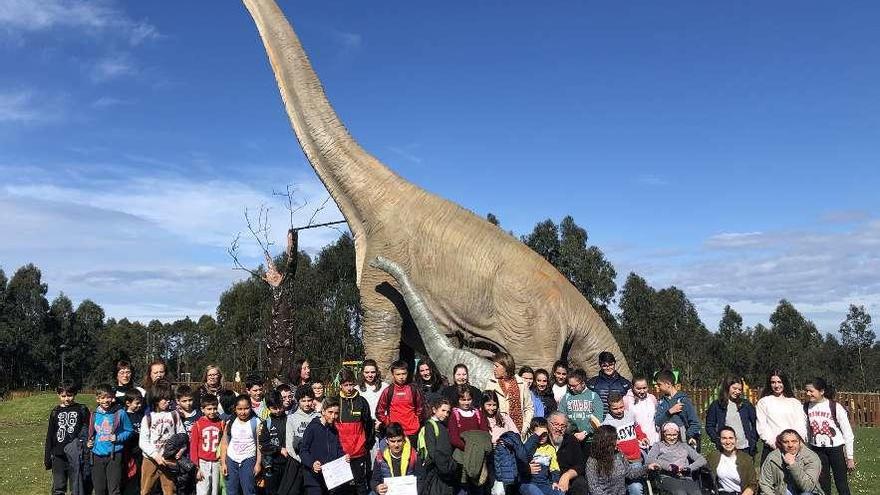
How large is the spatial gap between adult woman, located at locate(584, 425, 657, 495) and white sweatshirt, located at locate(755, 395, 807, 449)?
4.82 ft

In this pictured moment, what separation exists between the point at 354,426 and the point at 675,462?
2378 millimetres

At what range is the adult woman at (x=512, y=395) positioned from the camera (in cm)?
599

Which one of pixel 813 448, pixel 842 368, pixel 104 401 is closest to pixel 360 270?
pixel 104 401

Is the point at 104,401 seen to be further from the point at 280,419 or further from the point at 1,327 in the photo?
the point at 1,327

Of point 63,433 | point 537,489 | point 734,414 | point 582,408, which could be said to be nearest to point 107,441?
point 63,433

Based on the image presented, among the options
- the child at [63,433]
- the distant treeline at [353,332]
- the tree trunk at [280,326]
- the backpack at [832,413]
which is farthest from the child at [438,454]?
the distant treeline at [353,332]

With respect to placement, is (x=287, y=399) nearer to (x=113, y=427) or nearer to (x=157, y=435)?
(x=157, y=435)

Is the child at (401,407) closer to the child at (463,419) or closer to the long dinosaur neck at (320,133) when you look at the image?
the child at (463,419)

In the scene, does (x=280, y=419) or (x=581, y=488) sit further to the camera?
(x=280, y=419)

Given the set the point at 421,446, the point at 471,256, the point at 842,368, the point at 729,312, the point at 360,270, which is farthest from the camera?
the point at 729,312

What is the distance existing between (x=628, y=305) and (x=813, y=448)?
110 ft

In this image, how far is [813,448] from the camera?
640 cm

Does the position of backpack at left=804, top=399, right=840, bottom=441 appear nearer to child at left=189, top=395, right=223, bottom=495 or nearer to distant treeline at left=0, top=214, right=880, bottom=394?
child at left=189, top=395, right=223, bottom=495

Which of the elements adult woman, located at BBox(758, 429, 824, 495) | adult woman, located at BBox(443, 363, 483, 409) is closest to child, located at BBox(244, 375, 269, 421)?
adult woman, located at BBox(443, 363, 483, 409)
